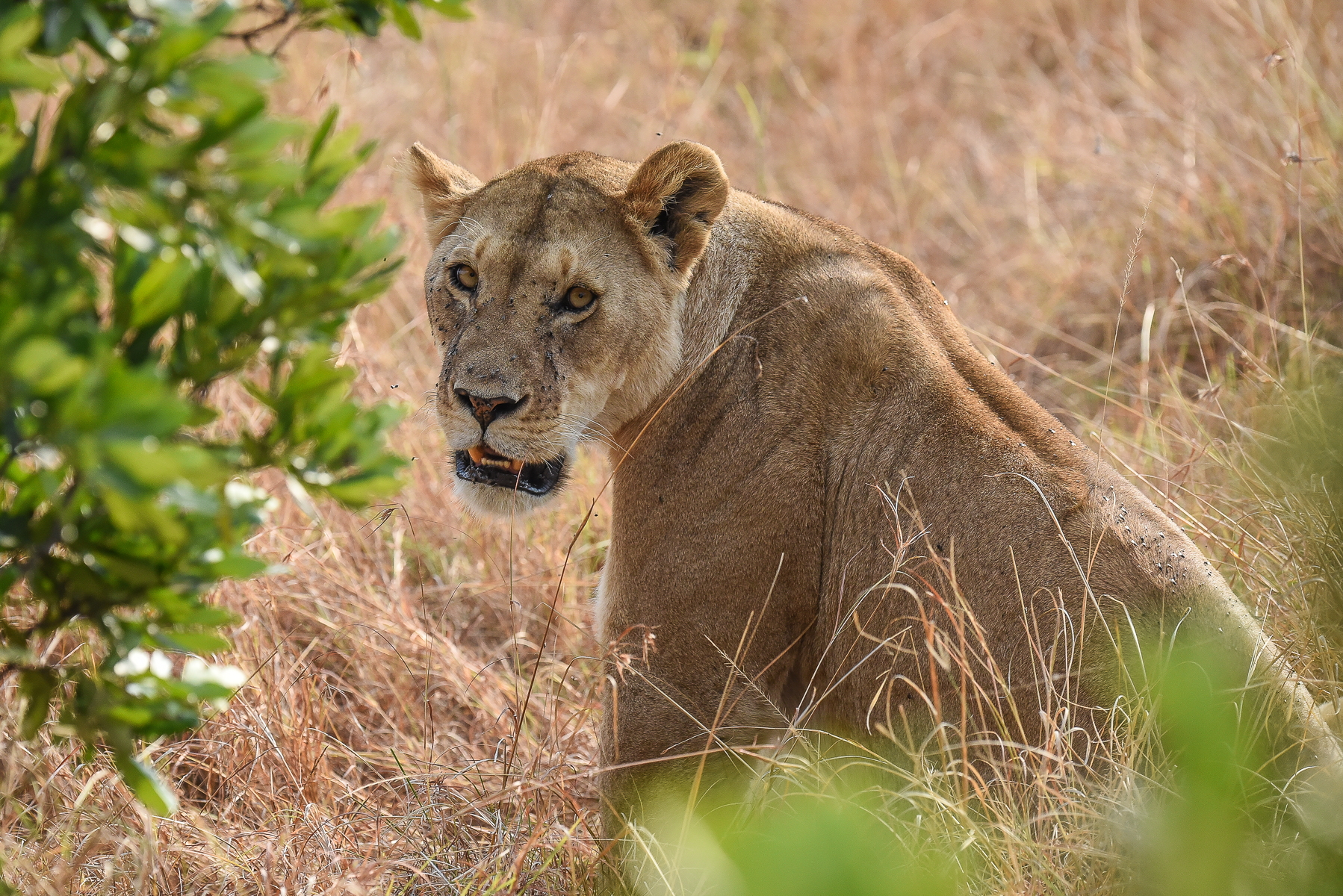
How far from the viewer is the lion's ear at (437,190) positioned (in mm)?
3920

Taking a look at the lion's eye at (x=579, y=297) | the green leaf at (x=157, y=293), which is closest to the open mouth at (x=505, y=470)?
the lion's eye at (x=579, y=297)

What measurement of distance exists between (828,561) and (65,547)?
220cm

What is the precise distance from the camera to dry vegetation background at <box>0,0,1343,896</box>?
10.6 ft

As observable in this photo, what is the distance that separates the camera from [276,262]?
173 centimetres

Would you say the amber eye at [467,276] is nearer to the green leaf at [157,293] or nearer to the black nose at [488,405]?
the black nose at [488,405]

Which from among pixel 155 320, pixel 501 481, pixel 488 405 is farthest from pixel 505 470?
pixel 155 320

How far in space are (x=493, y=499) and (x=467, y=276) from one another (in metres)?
0.72

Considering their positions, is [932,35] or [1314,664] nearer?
[1314,664]

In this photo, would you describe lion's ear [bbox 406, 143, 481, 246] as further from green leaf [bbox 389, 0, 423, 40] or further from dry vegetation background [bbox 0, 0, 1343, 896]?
green leaf [bbox 389, 0, 423, 40]

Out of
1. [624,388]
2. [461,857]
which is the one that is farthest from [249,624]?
[624,388]

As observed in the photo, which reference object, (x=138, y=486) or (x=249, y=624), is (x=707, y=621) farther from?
(x=138, y=486)

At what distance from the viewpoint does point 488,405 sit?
3.41m

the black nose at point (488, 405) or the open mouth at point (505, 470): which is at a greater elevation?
the black nose at point (488, 405)

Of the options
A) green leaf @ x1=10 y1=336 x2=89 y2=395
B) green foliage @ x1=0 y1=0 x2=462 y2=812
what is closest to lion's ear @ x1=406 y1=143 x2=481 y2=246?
green foliage @ x1=0 y1=0 x2=462 y2=812
